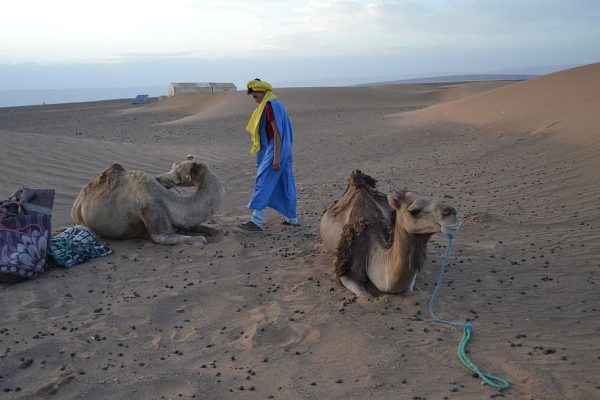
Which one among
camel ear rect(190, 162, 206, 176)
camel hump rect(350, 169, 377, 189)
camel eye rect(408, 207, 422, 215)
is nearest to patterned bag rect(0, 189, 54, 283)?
camel ear rect(190, 162, 206, 176)

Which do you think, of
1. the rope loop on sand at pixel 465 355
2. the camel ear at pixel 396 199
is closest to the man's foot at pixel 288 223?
the rope loop on sand at pixel 465 355

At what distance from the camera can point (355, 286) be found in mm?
4984

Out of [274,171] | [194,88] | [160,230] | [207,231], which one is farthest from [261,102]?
[194,88]

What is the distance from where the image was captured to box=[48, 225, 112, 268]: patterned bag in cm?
593

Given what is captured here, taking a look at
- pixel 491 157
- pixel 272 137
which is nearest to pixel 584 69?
pixel 491 157

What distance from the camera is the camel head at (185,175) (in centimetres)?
679

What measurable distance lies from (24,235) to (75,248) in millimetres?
605

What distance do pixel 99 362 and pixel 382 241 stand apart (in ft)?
8.07

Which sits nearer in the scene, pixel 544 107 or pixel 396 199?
pixel 396 199

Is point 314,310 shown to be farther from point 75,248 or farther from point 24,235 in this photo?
point 24,235

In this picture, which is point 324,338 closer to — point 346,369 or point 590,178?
point 346,369

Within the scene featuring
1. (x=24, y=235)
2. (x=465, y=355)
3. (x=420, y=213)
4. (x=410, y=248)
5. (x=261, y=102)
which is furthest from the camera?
(x=261, y=102)

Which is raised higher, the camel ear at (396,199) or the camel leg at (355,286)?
the camel ear at (396,199)

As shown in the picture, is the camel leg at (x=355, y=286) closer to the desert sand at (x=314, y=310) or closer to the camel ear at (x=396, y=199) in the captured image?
the desert sand at (x=314, y=310)
